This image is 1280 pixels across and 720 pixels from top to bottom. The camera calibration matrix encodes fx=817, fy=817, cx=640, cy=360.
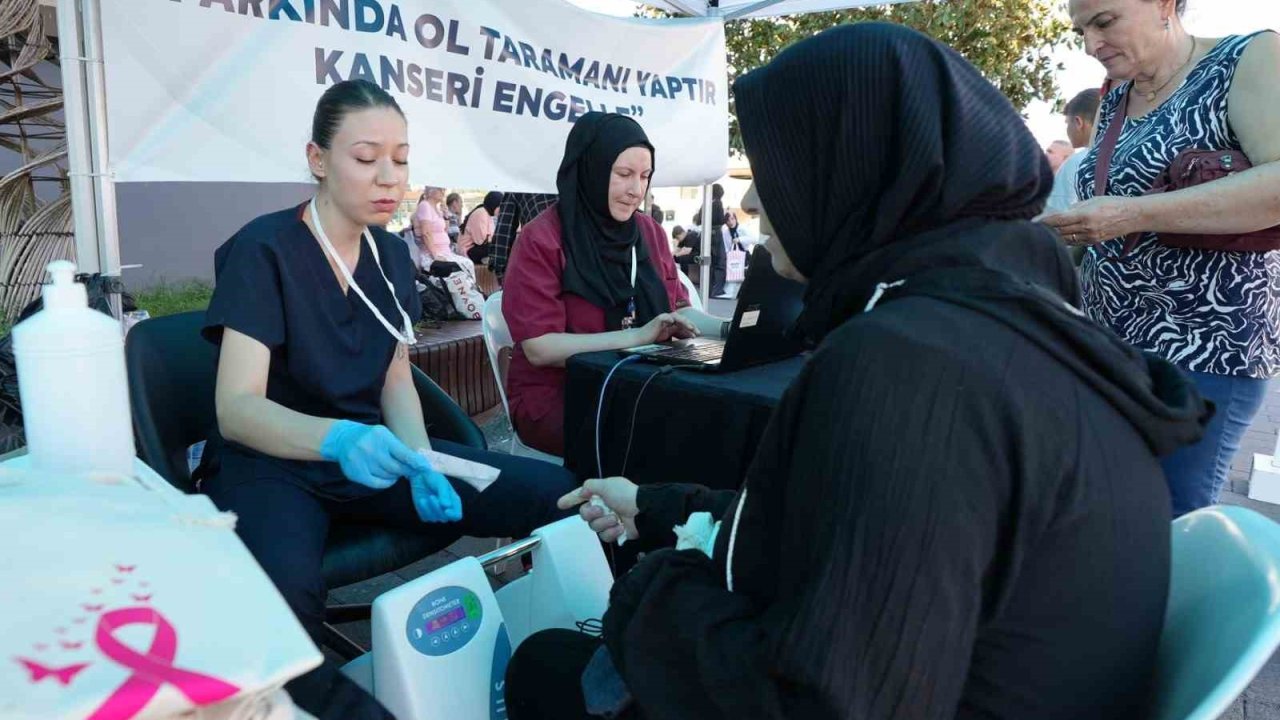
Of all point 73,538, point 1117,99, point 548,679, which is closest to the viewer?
point 73,538

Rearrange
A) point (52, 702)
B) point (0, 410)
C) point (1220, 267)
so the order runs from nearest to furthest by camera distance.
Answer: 1. point (52, 702)
2. point (1220, 267)
3. point (0, 410)

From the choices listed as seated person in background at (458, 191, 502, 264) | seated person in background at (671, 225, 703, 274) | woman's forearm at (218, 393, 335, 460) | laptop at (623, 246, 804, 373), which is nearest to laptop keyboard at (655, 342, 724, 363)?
laptop at (623, 246, 804, 373)

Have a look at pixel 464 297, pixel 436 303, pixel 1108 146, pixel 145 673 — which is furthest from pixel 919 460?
pixel 464 297

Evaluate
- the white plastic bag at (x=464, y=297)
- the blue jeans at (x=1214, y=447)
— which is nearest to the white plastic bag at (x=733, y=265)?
the white plastic bag at (x=464, y=297)

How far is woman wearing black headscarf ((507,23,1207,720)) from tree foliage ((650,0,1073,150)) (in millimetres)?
6312

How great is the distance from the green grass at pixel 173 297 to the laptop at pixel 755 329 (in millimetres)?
2778

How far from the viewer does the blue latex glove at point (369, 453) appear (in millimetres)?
1393

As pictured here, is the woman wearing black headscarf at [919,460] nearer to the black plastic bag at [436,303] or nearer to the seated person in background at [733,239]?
the black plastic bag at [436,303]

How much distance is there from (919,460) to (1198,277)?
1.35 meters

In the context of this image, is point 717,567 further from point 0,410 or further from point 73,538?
point 0,410

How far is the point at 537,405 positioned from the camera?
2.34 meters

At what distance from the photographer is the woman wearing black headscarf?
0.69 metres

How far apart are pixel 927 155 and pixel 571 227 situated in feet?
5.37

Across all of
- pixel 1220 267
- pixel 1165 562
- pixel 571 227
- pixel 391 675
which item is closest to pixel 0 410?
pixel 391 675
